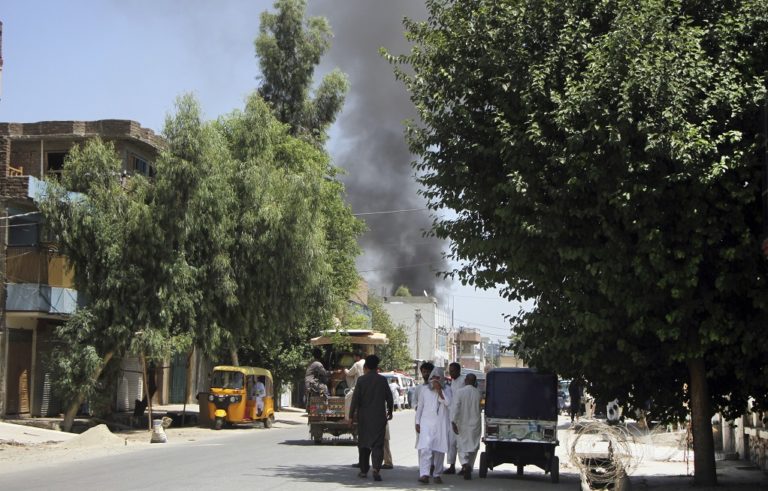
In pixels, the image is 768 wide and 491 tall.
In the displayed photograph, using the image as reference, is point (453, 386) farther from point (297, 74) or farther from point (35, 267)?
point (297, 74)

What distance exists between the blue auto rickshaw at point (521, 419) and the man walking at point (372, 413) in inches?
75.0

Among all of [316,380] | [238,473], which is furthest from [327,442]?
[238,473]

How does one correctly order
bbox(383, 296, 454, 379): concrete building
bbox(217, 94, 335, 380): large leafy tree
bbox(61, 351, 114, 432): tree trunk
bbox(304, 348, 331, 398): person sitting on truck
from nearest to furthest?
bbox(304, 348, 331, 398): person sitting on truck, bbox(61, 351, 114, 432): tree trunk, bbox(217, 94, 335, 380): large leafy tree, bbox(383, 296, 454, 379): concrete building

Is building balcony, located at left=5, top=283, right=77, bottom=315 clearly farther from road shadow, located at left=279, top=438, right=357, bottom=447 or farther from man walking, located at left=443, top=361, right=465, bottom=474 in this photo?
man walking, located at left=443, top=361, right=465, bottom=474

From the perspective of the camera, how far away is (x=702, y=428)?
1400cm

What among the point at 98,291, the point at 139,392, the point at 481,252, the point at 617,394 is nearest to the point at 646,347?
the point at 617,394

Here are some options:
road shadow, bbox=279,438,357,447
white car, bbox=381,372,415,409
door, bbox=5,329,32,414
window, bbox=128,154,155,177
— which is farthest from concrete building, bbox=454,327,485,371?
road shadow, bbox=279,438,357,447

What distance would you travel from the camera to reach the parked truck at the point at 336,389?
20.8 m

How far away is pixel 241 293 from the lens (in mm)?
29203

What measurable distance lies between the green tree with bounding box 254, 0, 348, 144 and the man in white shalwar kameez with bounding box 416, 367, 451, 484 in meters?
30.3

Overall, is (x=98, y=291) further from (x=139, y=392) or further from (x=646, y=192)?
(x=646, y=192)

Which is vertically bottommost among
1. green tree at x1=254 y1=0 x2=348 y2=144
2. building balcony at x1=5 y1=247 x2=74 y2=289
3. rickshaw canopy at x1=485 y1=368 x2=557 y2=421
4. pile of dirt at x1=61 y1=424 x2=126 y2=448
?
pile of dirt at x1=61 y1=424 x2=126 y2=448

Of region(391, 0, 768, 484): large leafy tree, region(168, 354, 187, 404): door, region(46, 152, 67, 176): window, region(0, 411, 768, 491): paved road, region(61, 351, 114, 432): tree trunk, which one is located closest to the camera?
region(391, 0, 768, 484): large leafy tree

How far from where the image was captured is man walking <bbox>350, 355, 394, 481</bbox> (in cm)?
1356
